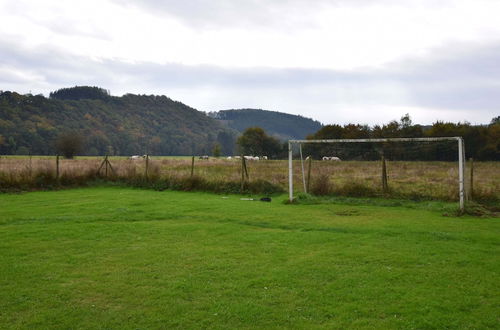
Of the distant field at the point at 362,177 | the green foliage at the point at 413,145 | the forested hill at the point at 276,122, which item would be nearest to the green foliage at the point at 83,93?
the forested hill at the point at 276,122

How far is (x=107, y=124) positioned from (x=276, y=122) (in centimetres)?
8387

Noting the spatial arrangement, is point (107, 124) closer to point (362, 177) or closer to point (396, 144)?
point (396, 144)

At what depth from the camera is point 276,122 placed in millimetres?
174375

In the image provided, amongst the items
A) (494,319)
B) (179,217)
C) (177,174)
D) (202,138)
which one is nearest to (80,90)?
(202,138)

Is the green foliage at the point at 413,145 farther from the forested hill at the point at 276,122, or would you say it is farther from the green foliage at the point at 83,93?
the forested hill at the point at 276,122

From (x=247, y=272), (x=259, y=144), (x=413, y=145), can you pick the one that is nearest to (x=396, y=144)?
(x=413, y=145)

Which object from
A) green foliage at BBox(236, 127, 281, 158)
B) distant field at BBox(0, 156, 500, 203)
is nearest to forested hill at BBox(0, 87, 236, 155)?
green foliage at BBox(236, 127, 281, 158)

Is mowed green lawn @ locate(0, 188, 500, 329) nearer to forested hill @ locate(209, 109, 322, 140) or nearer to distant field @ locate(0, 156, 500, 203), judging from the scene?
distant field @ locate(0, 156, 500, 203)

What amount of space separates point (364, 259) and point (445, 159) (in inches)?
694

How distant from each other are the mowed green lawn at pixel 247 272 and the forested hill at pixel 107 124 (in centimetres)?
7415

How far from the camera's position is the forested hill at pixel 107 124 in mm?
81125

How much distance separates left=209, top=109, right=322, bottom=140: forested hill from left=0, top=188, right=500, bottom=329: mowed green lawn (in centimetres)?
14987

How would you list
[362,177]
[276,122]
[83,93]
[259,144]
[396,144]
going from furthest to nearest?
[276,122]
[83,93]
[259,144]
[396,144]
[362,177]

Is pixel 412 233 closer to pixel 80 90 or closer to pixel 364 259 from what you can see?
pixel 364 259
